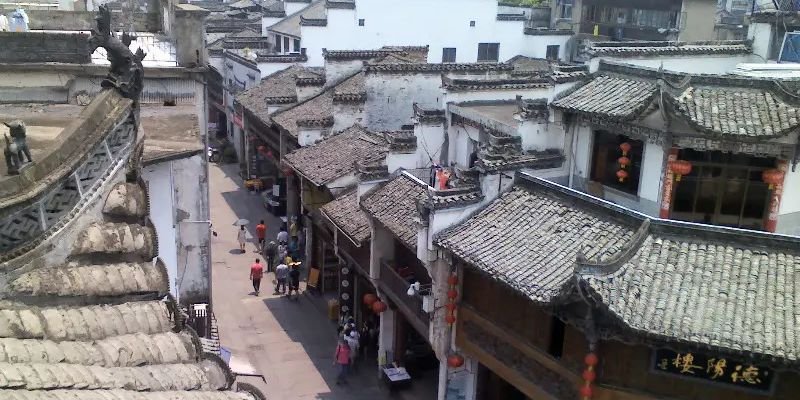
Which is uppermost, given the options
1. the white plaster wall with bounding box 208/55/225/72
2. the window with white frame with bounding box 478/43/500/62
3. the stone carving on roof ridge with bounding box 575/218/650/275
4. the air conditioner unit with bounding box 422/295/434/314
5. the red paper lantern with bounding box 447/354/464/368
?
the window with white frame with bounding box 478/43/500/62

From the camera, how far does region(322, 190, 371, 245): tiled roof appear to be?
23.4 meters

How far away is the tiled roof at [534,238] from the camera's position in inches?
606

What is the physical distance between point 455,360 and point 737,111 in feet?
32.3

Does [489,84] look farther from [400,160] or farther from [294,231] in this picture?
[294,231]

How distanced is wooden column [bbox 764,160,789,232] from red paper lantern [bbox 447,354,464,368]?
343 inches

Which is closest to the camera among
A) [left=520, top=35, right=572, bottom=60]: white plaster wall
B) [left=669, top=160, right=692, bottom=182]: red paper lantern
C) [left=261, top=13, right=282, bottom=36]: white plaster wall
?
[left=669, top=160, right=692, bottom=182]: red paper lantern

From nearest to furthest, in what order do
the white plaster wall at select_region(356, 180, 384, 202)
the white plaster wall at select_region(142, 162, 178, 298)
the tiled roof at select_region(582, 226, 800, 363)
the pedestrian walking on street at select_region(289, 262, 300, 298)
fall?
the tiled roof at select_region(582, 226, 800, 363), the white plaster wall at select_region(142, 162, 178, 298), the white plaster wall at select_region(356, 180, 384, 202), the pedestrian walking on street at select_region(289, 262, 300, 298)

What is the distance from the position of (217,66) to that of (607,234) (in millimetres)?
41485

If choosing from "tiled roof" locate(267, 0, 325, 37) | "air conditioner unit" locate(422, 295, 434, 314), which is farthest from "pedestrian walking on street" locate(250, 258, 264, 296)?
"tiled roof" locate(267, 0, 325, 37)

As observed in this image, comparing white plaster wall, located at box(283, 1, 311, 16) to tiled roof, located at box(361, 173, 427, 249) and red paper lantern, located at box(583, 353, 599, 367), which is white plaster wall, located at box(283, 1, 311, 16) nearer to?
tiled roof, located at box(361, 173, 427, 249)

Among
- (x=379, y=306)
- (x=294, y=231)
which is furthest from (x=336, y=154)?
(x=379, y=306)

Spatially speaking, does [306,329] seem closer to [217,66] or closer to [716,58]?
[716,58]

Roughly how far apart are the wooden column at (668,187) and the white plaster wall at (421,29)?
2886 centimetres

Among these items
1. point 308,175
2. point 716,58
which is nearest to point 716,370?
point 716,58
